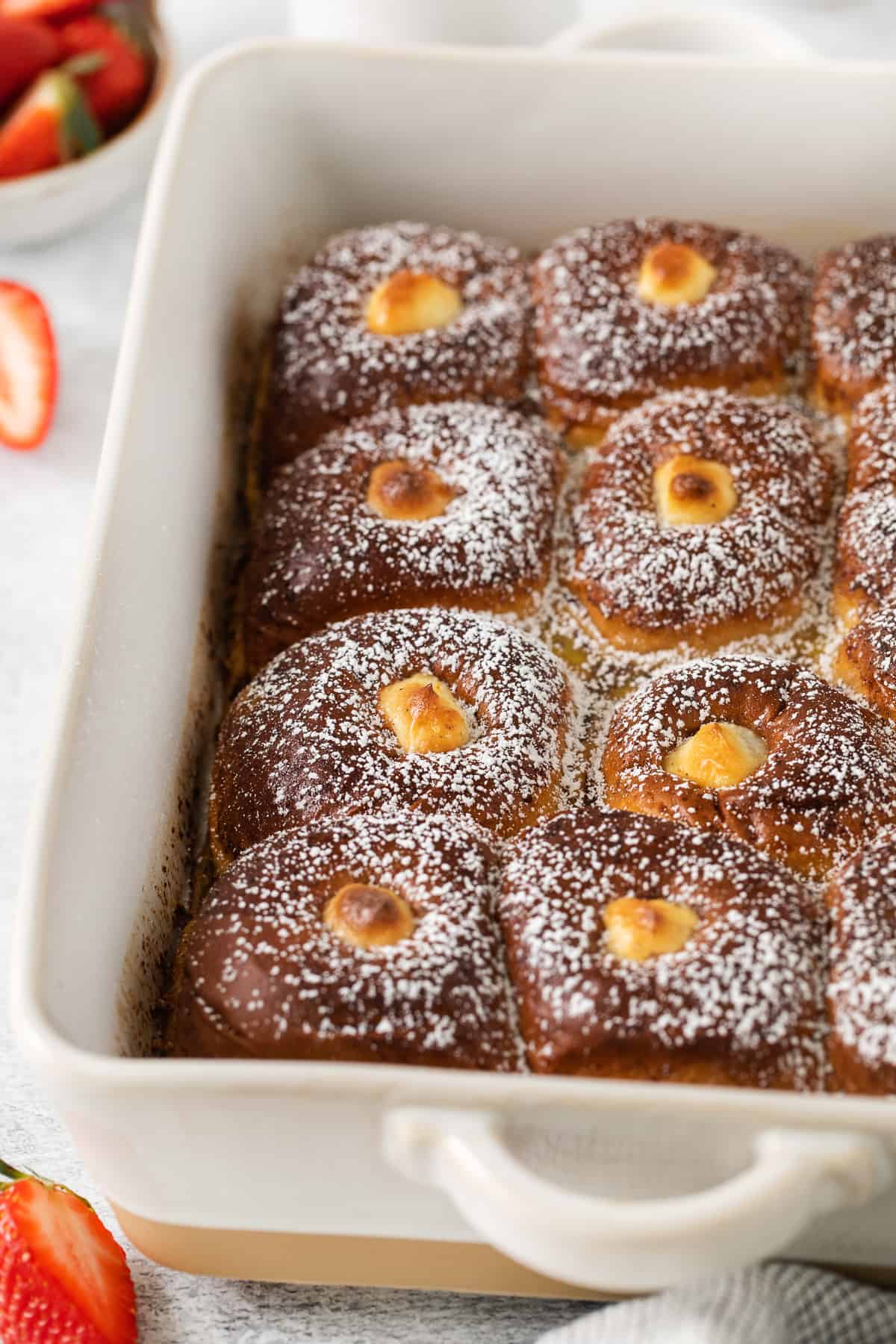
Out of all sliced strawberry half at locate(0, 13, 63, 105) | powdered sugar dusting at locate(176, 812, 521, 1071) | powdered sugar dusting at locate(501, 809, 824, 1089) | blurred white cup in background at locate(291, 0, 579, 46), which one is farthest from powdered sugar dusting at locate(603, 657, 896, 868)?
sliced strawberry half at locate(0, 13, 63, 105)

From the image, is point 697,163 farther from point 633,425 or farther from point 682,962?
point 682,962

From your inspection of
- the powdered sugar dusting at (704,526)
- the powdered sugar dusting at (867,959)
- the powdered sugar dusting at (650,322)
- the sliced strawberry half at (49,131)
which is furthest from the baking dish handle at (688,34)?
the powdered sugar dusting at (867,959)

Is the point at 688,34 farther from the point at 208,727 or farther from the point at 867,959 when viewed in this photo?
the point at 867,959

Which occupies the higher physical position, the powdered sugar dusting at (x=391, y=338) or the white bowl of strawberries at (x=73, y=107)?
the white bowl of strawberries at (x=73, y=107)

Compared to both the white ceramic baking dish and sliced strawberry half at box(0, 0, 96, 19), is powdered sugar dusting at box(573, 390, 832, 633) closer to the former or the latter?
the white ceramic baking dish

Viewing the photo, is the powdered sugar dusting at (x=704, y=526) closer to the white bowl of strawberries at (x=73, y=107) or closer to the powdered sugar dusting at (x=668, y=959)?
the powdered sugar dusting at (x=668, y=959)

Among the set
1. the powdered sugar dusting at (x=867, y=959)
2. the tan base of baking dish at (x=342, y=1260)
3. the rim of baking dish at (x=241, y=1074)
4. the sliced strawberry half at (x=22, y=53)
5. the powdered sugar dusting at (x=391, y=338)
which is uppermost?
the sliced strawberry half at (x=22, y=53)

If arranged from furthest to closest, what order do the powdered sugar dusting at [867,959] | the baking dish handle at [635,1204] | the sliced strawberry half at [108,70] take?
1. the sliced strawberry half at [108,70]
2. the powdered sugar dusting at [867,959]
3. the baking dish handle at [635,1204]
